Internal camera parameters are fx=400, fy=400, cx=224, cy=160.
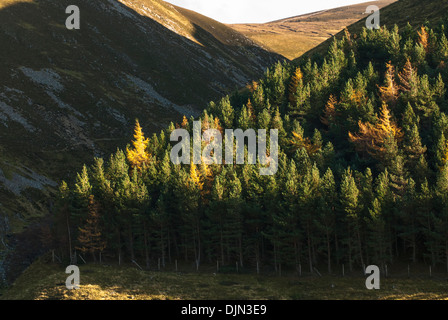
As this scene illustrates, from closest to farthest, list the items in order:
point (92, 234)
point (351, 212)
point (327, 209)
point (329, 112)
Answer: point (351, 212)
point (327, 209)
point (92, 234)
point (329, 112)

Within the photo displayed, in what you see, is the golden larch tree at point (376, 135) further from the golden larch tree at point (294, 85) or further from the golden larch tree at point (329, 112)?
the golden larch tree at point (294, 85)

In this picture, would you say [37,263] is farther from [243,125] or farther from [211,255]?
[243,125]

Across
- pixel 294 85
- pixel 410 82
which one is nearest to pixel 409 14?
pixel 294 85

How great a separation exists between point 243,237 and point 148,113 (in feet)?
339

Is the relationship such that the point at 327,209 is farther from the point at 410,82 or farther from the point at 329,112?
the point at 410,82

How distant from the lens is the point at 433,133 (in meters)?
79.4

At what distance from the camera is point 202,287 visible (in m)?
61.2

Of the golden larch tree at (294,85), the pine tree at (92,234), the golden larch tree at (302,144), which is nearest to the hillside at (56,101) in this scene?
the pine tree at (92,234)

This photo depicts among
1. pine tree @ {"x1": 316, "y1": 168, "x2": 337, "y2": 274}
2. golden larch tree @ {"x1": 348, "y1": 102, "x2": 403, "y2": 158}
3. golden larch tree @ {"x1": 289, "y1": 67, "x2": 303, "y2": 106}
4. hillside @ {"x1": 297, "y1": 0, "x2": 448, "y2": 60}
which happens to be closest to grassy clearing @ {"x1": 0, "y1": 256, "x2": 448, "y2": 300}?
pine tree @ {"x1": 316, "y1": 168, "x2": 337, "y2": 274}

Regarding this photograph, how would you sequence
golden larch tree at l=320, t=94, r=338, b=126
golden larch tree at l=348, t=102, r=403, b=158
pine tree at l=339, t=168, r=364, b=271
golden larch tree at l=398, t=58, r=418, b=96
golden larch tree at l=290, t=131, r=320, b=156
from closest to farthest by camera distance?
1. pine tree at l=339, t=168, r=364, b=271
2. golden larch tree at l=348, t=102, r=403, b=158
3. golden larch tree at l=290, t=131, r=320, b=156
4. golden larch tree at l=398, t=58, r=418, b=96
5. golden larch tree at l=320, t=94, r=338, b=126

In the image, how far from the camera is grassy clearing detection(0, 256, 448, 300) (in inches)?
2093

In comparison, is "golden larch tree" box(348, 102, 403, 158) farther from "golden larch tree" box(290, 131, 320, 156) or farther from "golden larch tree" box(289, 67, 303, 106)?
"golden larch tree" box(289, 67, 303, 106)

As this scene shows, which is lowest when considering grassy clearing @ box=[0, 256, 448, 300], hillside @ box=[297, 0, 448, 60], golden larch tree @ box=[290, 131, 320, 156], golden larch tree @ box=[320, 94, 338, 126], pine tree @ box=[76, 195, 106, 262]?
grassy clearing @ box=[0, 256, 448, 300]

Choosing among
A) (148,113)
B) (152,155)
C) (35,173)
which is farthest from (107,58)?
(152,155)
